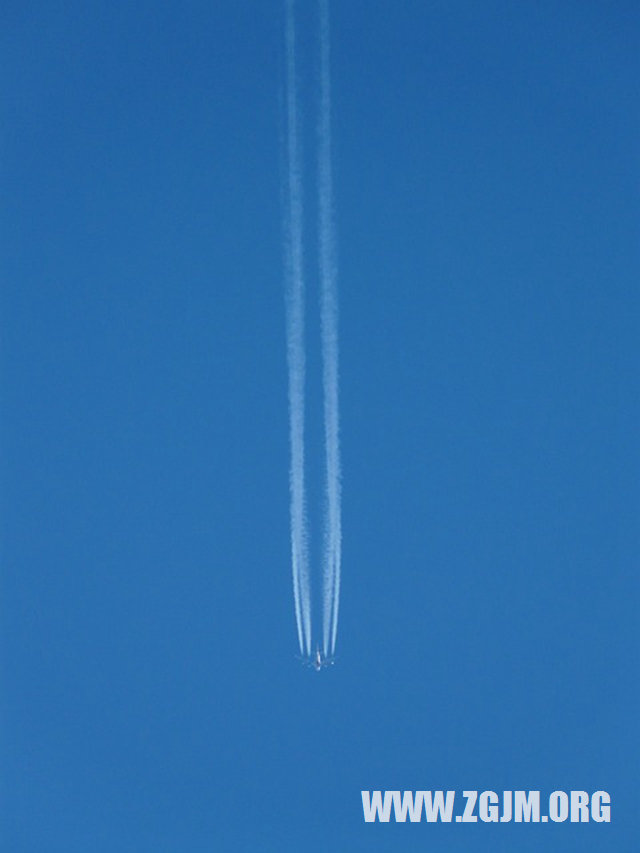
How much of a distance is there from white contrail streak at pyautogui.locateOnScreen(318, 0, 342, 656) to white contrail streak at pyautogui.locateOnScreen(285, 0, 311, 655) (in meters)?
0.03

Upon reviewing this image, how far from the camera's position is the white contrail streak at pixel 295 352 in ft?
4.10

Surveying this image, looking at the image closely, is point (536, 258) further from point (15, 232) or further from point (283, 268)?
point (15, 232)

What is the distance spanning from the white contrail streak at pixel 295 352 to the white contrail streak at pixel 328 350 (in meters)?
0.03

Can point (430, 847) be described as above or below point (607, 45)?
below

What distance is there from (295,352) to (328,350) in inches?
1.9

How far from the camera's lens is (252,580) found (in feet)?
4.12

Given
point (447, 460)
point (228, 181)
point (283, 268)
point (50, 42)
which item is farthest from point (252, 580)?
point (50, 42)

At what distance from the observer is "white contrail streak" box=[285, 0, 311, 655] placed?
4.10 feet

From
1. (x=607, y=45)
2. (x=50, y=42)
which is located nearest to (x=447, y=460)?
(x=607, y=45)

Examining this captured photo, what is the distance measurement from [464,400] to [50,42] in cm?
79

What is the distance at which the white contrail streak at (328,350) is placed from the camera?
1247 mm

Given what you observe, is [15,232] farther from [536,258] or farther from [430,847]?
[430,847]

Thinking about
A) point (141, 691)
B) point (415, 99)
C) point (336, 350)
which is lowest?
point (141, 691)

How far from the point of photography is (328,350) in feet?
4.11
